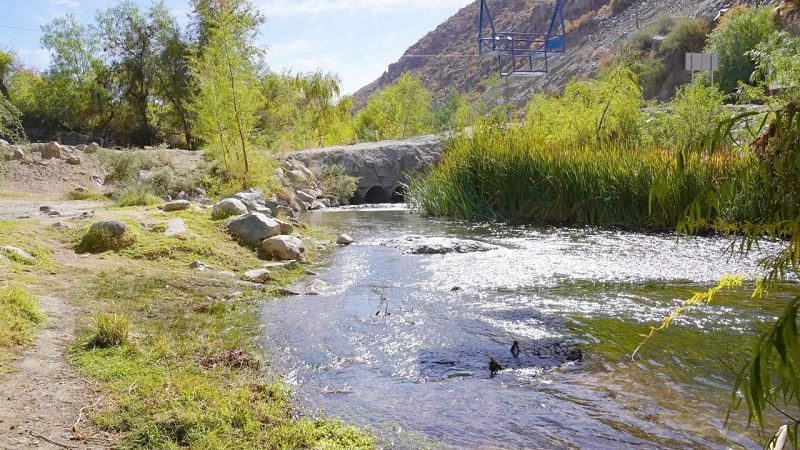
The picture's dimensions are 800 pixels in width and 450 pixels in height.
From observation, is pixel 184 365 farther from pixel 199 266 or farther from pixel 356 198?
pixel 356 198

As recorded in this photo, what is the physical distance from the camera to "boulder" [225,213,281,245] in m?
10.6

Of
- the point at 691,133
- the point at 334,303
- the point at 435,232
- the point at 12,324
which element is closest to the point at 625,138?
the point at 691,133

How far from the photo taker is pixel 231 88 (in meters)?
16.5

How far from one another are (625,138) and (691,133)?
71.4 inches

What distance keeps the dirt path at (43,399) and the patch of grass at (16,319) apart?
93 millimetres

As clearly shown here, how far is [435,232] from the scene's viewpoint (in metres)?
15.0

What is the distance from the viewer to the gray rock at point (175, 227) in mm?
9805

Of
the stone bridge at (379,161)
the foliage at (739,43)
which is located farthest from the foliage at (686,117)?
the foliage at (739,43)

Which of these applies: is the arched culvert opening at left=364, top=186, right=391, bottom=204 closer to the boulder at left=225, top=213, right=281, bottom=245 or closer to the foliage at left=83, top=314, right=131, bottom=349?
the boulder at left=225, top=213, right=281, bottom=245

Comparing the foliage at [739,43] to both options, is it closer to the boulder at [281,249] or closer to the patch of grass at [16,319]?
the boulder at [281,249]

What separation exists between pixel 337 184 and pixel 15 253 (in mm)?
19054

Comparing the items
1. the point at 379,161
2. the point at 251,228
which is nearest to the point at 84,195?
the point at 251,228

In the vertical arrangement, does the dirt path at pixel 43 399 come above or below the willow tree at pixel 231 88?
below

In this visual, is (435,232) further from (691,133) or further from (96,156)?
(96,156)
